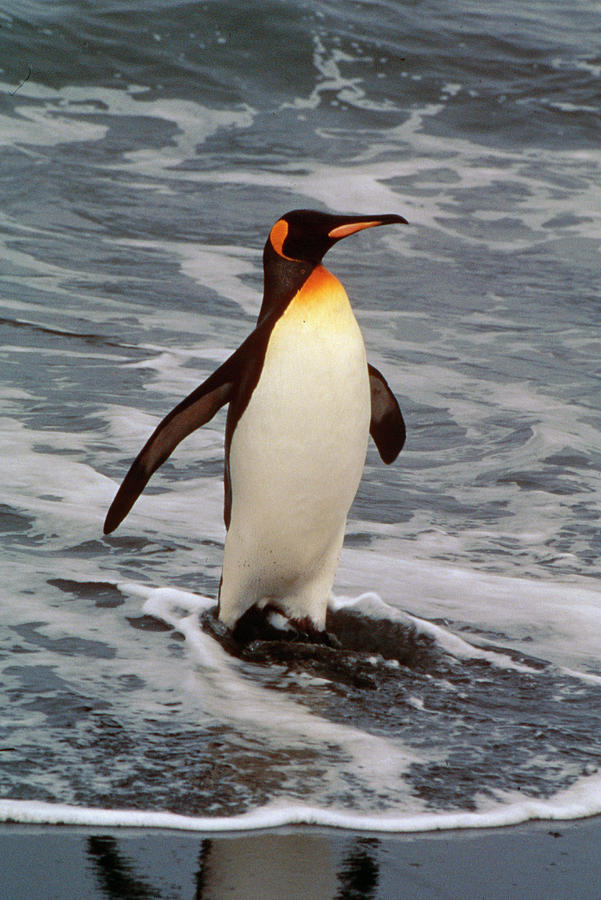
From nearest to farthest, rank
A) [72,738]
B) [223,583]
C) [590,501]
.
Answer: [72,738], [223,583], [590,501]

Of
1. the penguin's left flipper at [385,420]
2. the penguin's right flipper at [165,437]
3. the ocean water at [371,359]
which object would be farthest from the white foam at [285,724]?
the penguin's left flipper at [385,420]

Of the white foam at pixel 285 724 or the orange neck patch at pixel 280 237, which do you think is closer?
the white foam at pixel 285 724

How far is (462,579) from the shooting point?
3.75 metres

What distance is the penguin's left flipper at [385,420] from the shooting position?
330 cm

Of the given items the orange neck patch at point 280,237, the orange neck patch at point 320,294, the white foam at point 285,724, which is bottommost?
the white foam at point 285,724

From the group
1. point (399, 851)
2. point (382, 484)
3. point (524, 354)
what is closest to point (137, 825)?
point (399, 851)

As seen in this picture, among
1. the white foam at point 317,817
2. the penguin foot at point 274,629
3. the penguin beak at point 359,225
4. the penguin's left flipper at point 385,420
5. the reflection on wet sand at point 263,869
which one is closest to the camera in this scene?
the reflection on wet sand at point 263,869

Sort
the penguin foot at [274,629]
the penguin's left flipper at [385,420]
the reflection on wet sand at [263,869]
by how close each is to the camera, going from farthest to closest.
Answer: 1. the penguin's left flipper at [385,420]
2. the penguin foot at [274,629]
3. the reflection on wet sand at [263,869]

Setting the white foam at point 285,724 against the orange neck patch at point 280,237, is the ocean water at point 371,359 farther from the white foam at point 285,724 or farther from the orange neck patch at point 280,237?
the orange neck patch at point 280,237

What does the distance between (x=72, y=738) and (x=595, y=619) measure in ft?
5.33

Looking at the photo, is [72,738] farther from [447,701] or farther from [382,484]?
[382,484]

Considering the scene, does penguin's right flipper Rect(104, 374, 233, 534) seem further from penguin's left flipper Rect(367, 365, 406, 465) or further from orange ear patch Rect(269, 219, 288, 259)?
penguin's left flipper Rect(367, 365, 406, 465)

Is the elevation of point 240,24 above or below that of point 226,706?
above

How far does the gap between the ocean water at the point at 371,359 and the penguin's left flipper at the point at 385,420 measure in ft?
1.44
